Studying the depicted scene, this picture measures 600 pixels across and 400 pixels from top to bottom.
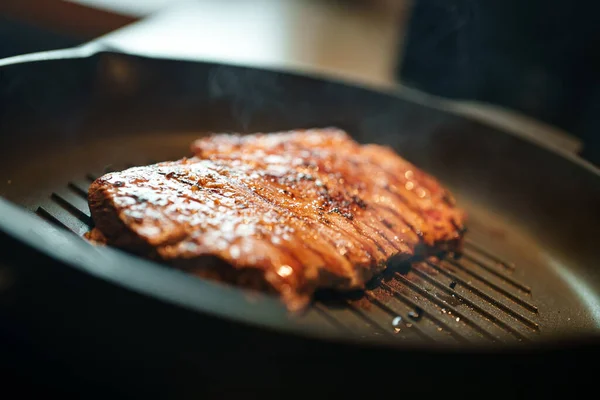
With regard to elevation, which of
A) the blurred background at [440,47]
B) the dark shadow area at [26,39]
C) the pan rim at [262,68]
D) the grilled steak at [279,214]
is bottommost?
the grilled steak at [279,214]

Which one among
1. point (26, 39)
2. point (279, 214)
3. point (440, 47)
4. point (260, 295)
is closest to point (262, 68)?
point (279, 214)

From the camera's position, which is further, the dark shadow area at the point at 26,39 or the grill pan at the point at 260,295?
the dark shadow area at the point at 26,39

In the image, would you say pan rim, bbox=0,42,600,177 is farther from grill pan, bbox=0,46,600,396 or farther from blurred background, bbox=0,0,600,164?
blurred background, bbox=0,0,600,164

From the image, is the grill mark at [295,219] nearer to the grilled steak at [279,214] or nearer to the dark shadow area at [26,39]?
the grilled steak at [279,214]

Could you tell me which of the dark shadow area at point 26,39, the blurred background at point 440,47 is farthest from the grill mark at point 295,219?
the dark shadow area at point 26,39

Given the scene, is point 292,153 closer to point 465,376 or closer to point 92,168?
point 92,168

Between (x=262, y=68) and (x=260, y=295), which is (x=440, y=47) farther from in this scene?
(x=260, y=295)

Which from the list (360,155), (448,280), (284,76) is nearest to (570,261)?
(448,280)
